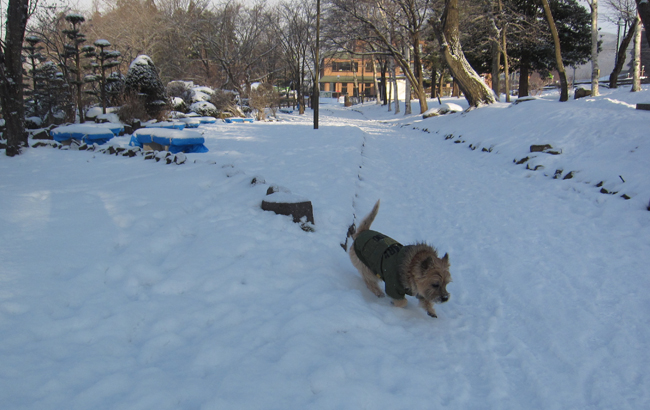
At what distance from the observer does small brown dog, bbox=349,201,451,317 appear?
3.21 metres

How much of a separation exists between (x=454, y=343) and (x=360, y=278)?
1.39 meters

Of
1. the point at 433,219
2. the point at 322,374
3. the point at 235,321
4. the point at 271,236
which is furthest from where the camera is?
the point at 433,219

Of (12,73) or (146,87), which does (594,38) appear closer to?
(146,87)

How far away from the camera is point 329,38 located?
2786cm

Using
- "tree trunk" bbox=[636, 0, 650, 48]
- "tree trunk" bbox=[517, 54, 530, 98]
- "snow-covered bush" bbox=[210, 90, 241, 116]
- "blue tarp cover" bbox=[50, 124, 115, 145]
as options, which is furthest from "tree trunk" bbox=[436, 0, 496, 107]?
"blue tarp cover" bbox=[50, 124, 115, 145]

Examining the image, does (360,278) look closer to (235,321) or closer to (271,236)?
(271,236)

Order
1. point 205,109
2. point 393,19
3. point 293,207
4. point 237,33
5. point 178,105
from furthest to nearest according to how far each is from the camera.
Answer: point 237,33 < point 393,19 < point 178,105 < point 205,109 < point 293,207

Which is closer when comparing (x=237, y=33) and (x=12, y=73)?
(x=12, y=73)

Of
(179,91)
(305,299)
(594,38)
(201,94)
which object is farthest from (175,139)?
(594,38)

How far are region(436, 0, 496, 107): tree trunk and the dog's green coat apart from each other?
17.3 meters

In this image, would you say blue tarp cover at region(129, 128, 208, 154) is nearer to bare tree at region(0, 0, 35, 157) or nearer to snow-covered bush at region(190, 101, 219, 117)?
bare tree at region(0, 0, 35, 157)

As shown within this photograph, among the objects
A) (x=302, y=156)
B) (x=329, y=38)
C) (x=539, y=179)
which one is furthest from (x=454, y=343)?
(x=329, y=38)

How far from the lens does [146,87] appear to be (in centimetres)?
1866

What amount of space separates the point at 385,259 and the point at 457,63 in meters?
18.5
